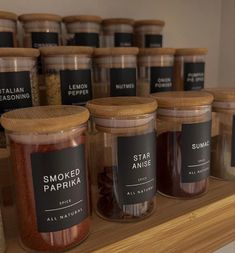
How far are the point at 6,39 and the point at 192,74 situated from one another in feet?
1.33

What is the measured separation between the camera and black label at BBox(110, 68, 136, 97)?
23.2 inches

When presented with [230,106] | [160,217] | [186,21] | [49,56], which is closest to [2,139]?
[49,56]

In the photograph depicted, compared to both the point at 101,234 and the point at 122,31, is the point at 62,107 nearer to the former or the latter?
the point at 101,234

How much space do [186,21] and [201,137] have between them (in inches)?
21.4

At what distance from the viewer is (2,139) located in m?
0.49

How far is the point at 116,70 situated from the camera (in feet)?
1.93

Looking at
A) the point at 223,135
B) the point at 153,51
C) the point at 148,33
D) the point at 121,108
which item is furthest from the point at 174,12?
the point at 121,108

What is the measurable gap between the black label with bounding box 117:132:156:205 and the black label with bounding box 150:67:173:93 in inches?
7.4

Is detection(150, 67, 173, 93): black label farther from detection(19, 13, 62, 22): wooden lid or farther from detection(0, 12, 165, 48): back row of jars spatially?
detection(19, 13, 62, 22): wooden lid

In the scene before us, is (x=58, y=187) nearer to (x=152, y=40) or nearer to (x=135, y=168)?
(x=135, y=168)

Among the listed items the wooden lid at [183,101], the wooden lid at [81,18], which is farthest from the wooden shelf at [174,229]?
the wooden lid at [81,18]

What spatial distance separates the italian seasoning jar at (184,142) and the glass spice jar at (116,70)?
7 cm

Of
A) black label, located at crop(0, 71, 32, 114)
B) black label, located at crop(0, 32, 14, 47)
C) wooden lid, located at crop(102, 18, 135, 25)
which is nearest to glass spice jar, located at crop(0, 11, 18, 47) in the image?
black label, located at crop(0, 32, 14, 47)

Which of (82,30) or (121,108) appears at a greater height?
(82,30)
